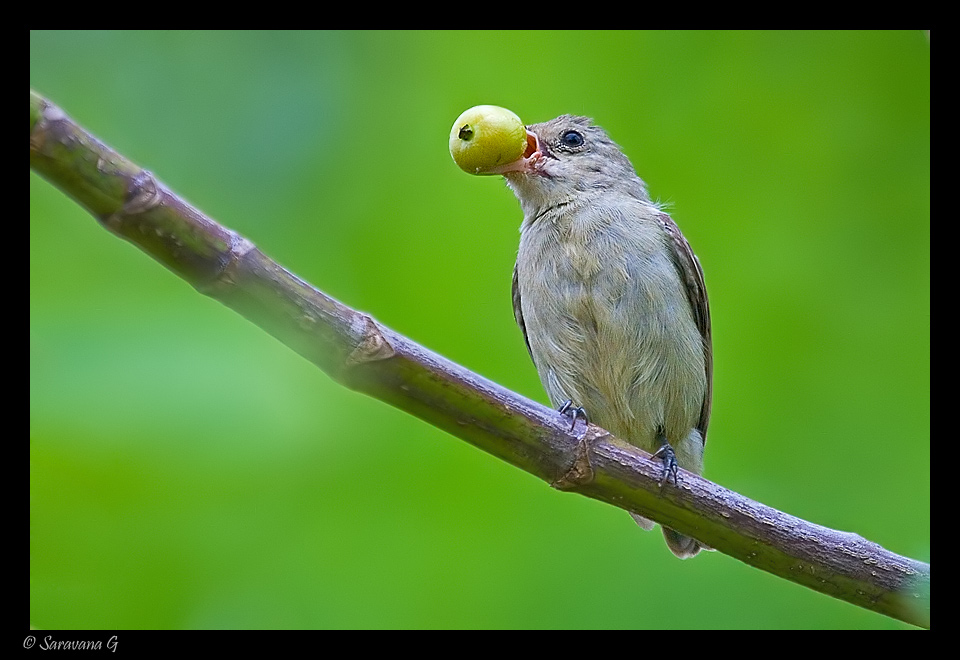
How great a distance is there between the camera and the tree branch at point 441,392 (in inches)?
72.5

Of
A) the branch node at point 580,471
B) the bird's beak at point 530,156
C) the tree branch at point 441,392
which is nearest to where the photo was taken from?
the tree branch at point 441,392

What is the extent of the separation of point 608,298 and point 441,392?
2270mm

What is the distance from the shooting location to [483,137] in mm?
3416

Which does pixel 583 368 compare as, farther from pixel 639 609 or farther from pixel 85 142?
pixel 85 142

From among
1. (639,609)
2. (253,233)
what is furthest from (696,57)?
(639,609)

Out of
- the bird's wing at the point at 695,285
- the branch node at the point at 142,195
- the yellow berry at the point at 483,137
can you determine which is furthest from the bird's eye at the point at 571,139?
the branch node at the point at 142,195

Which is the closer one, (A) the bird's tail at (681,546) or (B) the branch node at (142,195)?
(B) the branch node at (142,195)

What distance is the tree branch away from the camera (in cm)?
184

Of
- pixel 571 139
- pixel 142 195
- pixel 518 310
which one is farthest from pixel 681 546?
pixel 142 195

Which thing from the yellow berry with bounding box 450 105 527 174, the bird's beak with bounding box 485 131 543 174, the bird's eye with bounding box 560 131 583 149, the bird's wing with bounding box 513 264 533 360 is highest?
the bird's eye with bounding box 560 131 583 149

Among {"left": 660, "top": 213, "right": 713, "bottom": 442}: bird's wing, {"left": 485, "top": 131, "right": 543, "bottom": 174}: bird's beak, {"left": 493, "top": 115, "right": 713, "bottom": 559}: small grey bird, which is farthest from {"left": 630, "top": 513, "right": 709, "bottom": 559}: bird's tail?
{"left": 485, "top": 131, "right": 543, "bottom": 174}: bird's beak

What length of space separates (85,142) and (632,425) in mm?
3446

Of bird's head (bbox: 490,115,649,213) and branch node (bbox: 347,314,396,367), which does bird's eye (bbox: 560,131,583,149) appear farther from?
branch node (bbox: 347,314,396,367)

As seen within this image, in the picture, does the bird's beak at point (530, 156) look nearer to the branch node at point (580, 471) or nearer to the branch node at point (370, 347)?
the branch node at point (580, 471)
